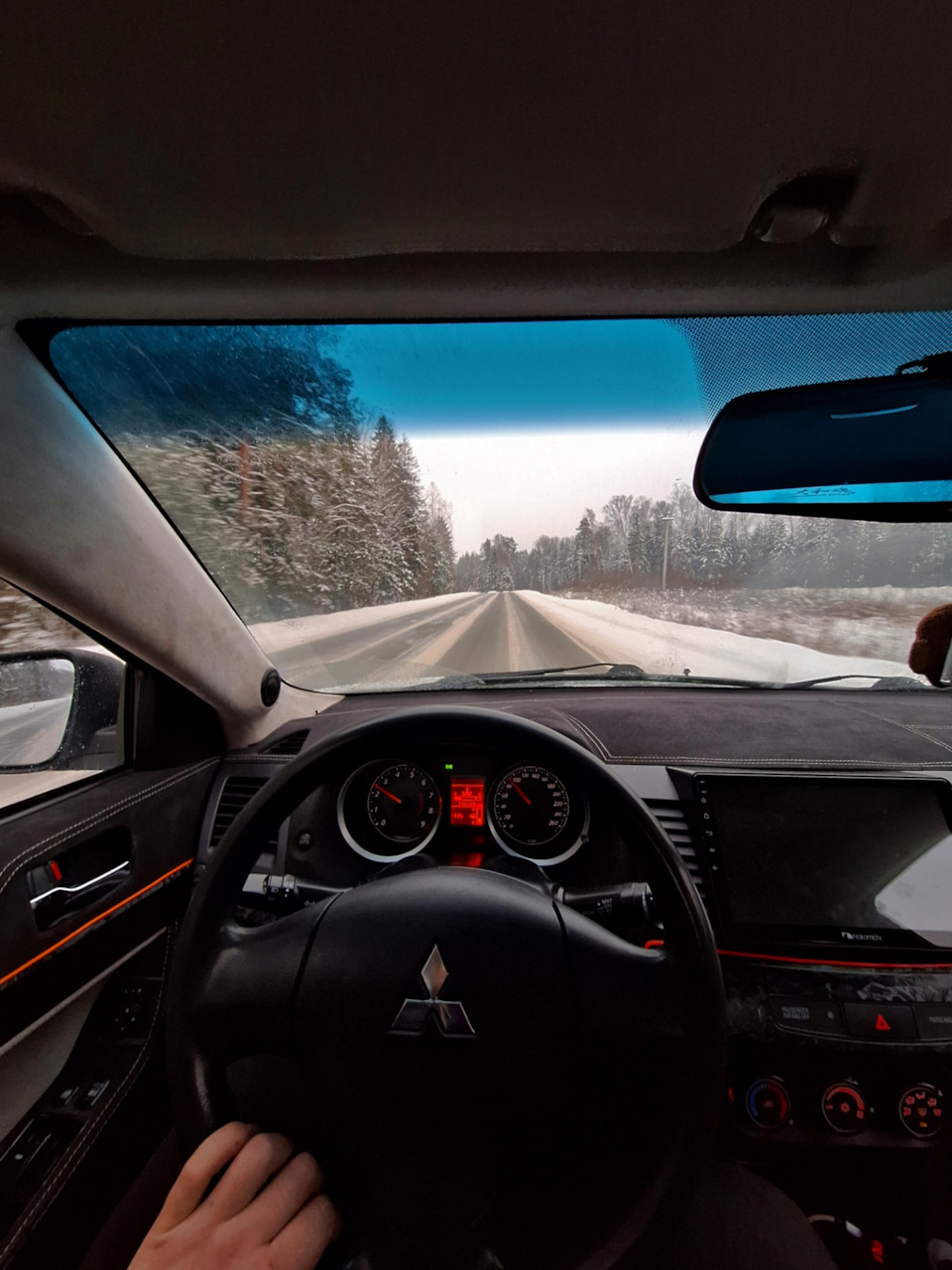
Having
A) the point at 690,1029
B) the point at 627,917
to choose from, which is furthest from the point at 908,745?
the point at 690,1029

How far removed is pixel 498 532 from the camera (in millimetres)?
2836

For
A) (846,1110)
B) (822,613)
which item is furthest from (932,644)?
(846,1110)

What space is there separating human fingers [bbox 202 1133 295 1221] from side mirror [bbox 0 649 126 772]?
156cm

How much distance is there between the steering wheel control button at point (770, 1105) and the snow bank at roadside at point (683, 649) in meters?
1.60

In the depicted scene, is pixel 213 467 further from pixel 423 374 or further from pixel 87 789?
pixel 87 789

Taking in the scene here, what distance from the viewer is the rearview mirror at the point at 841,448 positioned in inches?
72.9

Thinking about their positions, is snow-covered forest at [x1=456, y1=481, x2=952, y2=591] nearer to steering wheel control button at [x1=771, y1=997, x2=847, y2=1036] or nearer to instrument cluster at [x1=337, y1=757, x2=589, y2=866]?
instrument cluster at [x1=337, y1=757, x2=589, y2=866]

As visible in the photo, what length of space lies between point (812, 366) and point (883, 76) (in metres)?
1.13

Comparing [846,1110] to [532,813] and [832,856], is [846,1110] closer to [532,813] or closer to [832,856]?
[832,856]

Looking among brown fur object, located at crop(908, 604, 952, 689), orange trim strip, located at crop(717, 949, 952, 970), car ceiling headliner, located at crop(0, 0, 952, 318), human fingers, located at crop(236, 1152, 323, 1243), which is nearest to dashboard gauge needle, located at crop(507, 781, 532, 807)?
orange trim strip, located at crop(717, 949, 952, 970)

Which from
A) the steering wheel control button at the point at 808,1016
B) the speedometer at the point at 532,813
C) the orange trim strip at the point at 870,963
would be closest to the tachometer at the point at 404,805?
the speedometer at the point at 532,813

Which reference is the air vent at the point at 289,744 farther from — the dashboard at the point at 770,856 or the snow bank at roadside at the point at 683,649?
the snow bank at roadside at the point at 683,649

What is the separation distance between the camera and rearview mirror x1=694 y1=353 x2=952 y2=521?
1852 millimetres

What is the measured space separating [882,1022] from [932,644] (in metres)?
1.61
